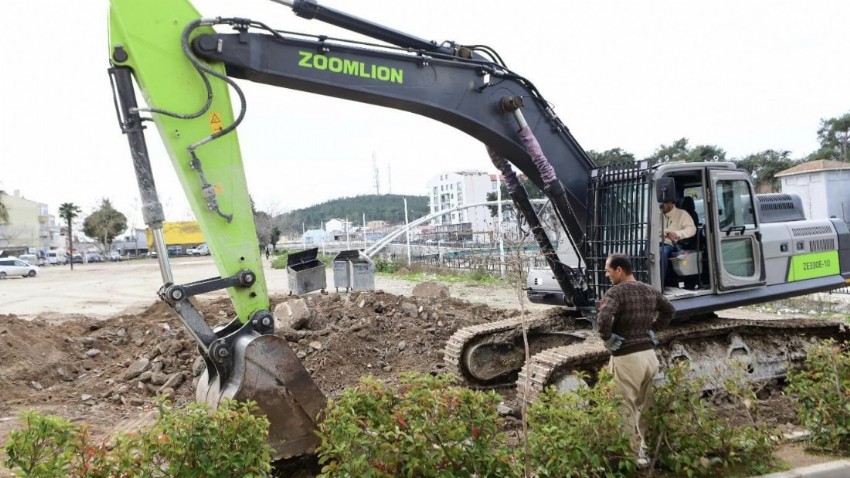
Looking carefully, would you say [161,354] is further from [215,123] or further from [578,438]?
[578,438]

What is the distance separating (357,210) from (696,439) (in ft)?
293

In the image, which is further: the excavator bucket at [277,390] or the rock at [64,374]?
the rock at [64,374]

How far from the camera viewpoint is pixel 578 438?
4012mm

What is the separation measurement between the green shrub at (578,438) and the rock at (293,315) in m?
6.55

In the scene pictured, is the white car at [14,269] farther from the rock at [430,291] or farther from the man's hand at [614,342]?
the man's hand at [614,342]

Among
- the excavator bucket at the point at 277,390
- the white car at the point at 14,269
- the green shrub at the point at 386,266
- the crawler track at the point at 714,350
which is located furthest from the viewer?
the white car at the point at 14,269

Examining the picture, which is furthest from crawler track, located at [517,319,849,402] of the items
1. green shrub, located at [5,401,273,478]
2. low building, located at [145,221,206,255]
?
low building, located at [145,221,206,255]

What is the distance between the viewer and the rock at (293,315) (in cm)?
1030

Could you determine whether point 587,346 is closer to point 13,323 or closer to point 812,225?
point 812,225

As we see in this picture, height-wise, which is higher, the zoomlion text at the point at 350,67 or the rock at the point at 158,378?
the zoomlion text at the point at 350,67

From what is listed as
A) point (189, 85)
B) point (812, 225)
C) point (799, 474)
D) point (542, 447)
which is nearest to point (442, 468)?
point (542, 447)

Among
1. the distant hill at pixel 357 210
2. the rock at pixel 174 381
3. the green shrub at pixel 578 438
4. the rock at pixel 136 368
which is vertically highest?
the distant hill at pixel 357 210

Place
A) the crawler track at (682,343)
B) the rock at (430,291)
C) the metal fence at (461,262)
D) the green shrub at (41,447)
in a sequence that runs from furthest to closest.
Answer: the metal fence at (461,262) → the rock at (430,291) → the crawler track at (682,343) → the green shrub at (41,447)

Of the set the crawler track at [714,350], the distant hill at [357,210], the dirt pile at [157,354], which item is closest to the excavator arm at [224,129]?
the crawler track at [714,350]
